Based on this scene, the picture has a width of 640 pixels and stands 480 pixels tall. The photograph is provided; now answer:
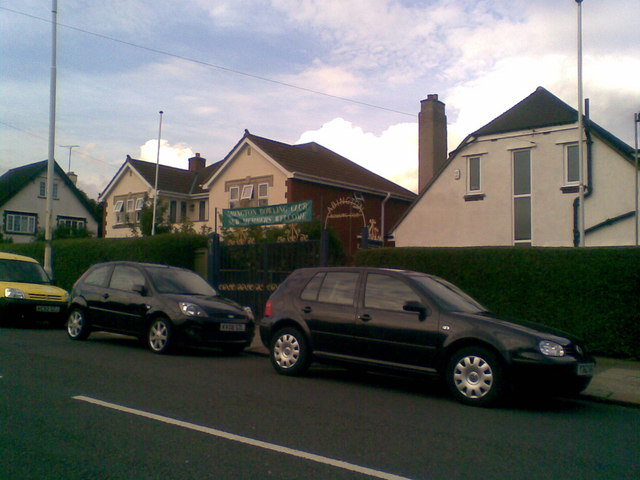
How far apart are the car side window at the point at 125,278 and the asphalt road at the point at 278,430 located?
2854 mm

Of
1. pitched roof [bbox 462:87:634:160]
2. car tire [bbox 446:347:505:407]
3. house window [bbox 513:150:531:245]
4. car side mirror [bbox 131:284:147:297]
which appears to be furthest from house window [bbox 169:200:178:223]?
car tire [bbox 446:347:505:407]

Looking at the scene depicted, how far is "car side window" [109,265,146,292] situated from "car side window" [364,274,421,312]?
520 cm

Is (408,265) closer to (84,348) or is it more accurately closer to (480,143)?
(84,348)

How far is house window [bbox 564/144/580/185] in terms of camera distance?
2111 cm

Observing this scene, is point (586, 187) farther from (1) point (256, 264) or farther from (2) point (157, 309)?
(2) point (157, 309)

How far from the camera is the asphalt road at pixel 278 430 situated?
16.3 feet

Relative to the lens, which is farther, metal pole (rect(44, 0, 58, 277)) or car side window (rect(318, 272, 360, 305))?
metal pole (rect(44, 0, 58, 277))

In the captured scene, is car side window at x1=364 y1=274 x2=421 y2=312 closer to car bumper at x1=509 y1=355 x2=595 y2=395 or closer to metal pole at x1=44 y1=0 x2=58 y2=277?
car bumper at x1=509 y1=355 x2=595 y2=395

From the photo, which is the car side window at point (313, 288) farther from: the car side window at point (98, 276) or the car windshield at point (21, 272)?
the car windshield at point (21, 272)

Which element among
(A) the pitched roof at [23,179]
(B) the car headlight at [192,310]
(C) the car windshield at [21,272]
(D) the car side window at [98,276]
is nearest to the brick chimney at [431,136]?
(C) the car windshield at [21,272]

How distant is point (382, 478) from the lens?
475cm

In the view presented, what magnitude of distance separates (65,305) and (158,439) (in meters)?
11.3

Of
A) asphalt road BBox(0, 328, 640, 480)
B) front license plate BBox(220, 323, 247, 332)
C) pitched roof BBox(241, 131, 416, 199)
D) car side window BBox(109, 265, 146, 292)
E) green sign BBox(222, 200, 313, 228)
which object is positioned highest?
pitched roof BBox(241, 131, 416, 199)

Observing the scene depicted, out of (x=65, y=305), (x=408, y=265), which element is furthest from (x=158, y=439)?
(x=65, y=305)
